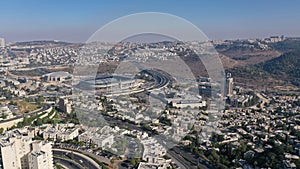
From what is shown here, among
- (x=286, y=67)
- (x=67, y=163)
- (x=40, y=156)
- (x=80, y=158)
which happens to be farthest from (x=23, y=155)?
(x=286, y=67)

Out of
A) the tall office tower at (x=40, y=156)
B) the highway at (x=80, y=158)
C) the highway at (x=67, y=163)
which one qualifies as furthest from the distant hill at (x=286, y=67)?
the tall office tower at (x=40, y=156)

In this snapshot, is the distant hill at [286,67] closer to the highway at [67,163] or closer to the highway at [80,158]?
the highway at [80,158]

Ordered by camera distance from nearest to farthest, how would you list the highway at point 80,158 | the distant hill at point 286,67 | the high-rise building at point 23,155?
1. the high-rise building at point 23,155
2. the highway at point 80,158
3. the distant hill at point 286,67

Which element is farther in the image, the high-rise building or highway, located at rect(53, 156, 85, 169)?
highway, located at rect(53, 156, 85, 169)

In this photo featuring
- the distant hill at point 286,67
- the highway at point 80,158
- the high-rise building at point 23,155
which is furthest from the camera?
the distant hill at point 286,67

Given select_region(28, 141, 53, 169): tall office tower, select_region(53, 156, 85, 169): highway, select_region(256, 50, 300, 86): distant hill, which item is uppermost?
select_region(256, 50, 300, 86): distant hill

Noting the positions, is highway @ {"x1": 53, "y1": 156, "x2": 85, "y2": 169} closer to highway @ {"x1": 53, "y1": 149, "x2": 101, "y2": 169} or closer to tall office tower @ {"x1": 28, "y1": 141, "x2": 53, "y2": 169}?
highway @ {"x1": 53, "y1": 149, "x2": 101, "y2": 169}

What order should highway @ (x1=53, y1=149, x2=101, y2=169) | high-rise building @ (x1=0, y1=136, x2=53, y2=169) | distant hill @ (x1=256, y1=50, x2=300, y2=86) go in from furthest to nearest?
distant hill @ (x1=256, y1=50, x2=300, y2=86), highway @ (x1=53, y1=149, x2=101, y2=169), high-rise building @ (x1=0, y1=136, x2=53, y2=169)

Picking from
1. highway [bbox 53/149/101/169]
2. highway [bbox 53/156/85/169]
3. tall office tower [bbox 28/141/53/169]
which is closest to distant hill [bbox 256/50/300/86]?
highway [bbox 53/149/101/169]
